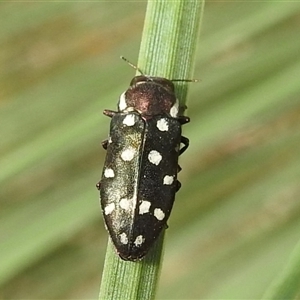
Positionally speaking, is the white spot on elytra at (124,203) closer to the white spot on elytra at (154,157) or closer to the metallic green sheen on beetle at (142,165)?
the metallic green sheen on beetle at (142,165)

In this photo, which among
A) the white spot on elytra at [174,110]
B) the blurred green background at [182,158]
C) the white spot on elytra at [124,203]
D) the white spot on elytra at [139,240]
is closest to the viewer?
the white spot on elytra at [139,240]

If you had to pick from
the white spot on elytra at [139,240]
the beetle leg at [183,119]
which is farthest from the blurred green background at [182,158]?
the white spot on elytra at [139,240]

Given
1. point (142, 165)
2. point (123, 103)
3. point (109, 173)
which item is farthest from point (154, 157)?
point (123, 103)

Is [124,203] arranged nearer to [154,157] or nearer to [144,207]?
[144,207]

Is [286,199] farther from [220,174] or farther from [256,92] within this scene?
[256,92]

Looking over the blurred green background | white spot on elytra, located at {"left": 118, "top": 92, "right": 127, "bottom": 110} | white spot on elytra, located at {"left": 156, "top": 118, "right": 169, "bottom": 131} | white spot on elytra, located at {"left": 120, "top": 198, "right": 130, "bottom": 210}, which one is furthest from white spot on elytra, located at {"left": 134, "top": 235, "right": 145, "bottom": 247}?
the blurred green background

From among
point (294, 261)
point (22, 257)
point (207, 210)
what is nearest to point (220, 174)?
point (207, 210)
